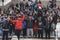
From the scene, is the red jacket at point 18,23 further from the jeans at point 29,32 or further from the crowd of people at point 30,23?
the jeans at point 29,32

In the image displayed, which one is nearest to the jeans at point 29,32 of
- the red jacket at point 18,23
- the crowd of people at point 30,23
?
the crowd of people at point 30,23

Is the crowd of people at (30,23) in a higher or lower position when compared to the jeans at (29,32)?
higher

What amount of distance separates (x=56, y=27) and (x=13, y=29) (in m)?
3.14

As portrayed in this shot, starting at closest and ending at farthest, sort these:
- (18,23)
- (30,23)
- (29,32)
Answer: (18,23), (30,23), (29,32)

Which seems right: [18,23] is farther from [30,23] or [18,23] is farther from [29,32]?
[29,32]

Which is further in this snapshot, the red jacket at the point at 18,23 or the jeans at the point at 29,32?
the jeans at the point at 29,32

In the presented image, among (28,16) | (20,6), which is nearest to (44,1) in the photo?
(20,6)

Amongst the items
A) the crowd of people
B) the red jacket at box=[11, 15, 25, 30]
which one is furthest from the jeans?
the red jacket at box=[11, 15, 25, 30]

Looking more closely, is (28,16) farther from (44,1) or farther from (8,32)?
(44,1)

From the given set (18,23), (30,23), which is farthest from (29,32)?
(18,23)

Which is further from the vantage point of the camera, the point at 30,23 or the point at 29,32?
the point at 29,32

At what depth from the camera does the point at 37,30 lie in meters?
28.7

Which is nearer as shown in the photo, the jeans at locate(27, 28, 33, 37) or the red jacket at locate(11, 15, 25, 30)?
the red jacket at locate(11, 15, 25, 30)

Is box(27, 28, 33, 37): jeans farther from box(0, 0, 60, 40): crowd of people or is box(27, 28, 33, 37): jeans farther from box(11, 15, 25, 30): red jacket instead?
box(11, 15, 25, 30): red jacket
